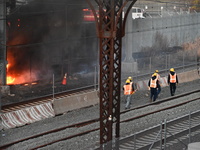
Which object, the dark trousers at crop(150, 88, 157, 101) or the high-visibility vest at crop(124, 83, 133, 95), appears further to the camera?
the dark trousers at crop(150, 88, 157, 101)

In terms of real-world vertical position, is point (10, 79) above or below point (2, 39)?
below

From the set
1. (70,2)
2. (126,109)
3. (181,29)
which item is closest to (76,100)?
(126,109)

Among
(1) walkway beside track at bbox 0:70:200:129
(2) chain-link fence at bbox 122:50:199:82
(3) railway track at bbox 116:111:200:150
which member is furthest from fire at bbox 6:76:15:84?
(3) railway track at bbox 116:111:200:150

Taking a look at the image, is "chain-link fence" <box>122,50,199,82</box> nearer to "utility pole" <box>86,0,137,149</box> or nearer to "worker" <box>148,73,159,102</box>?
"worker" <box>148,73,159,102</box>

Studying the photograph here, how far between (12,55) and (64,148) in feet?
35.8

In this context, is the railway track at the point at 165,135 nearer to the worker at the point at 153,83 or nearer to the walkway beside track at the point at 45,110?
the worker at the point at 153,83

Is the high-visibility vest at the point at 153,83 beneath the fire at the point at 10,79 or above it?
above

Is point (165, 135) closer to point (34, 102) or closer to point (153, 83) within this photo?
point (153, 83)

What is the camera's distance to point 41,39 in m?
24.9

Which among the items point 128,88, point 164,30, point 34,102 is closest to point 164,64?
point 164,30

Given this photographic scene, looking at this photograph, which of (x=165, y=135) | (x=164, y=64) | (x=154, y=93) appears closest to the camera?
(x=165, y=135)

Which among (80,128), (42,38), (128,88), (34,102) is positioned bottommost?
(80,128)

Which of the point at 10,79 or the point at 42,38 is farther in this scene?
the point at 42,38

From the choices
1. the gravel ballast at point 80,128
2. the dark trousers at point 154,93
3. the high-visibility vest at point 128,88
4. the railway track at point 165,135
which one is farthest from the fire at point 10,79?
the railway track at point 165,135
